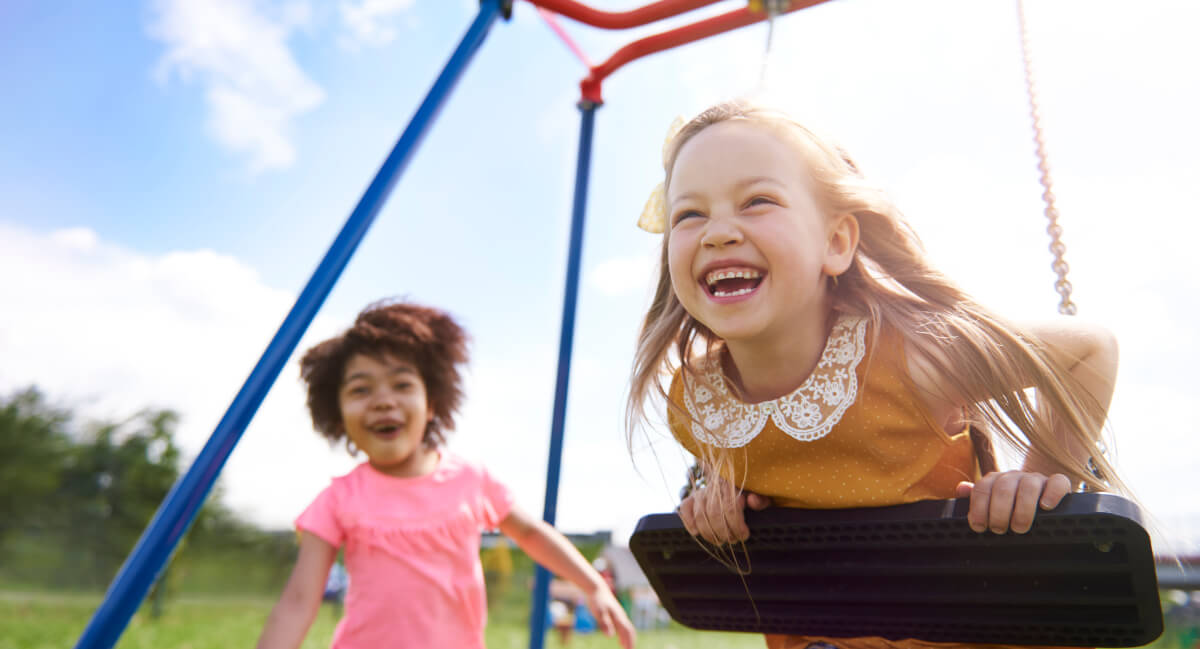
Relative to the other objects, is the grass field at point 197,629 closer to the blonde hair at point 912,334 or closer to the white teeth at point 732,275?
the blonde hair at point 912,334

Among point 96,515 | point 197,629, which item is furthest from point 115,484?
point 197,629

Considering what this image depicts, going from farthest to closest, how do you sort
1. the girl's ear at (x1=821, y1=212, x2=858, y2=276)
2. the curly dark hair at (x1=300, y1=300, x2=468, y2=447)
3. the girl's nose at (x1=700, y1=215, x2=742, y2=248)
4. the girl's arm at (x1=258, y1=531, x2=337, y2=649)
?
the curly dark hair at (x1=300, y1=300, x2=468, y2=447)
the girl's arm at (x1=258, y1=531, x2=337, y2=649)
the girl's ear at (x1=821, y1=212, x2=858, y2=276)
the girl's nose at (x1=700, y1=215, x2=742, y2=248)

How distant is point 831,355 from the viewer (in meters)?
1.14

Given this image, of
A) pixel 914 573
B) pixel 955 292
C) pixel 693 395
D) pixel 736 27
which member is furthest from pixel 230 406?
pixel 736 27

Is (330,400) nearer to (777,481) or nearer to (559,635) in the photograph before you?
(777,481)

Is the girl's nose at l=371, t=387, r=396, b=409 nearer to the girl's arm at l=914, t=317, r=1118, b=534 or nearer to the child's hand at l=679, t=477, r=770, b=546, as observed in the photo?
the child's hand at l=679, t=477, r=770, b=546

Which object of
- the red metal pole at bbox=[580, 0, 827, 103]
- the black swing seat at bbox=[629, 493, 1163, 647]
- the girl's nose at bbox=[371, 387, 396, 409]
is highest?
the red metal pole at bbox=[580, 0, 827, 103]

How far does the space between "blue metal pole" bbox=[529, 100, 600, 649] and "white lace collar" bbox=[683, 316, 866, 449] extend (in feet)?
2.82

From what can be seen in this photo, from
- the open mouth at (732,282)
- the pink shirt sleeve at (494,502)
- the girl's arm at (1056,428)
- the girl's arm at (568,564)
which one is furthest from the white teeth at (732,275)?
the pink shirt sleeve at (494,502)

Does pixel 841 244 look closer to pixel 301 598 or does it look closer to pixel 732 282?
pixel 732 282

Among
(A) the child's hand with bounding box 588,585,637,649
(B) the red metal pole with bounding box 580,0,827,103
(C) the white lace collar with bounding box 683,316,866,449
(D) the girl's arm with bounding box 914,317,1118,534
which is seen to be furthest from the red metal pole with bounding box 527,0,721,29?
(A) the child's hand with bounding box 588,585,637,649

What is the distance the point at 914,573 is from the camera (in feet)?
3.13

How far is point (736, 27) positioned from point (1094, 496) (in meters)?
1.39

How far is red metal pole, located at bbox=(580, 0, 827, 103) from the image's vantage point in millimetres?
1875
